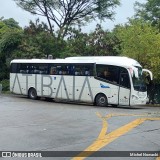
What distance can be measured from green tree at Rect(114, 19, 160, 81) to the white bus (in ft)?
12.4

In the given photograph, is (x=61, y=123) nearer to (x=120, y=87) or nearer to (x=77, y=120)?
(x=77, y=120)

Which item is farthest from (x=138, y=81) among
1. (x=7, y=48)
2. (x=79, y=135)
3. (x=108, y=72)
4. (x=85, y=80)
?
(x=7, y=48)

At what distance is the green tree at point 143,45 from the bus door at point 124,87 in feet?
19.5

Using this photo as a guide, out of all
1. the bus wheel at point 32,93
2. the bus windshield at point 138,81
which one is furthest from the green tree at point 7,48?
the bus windshield at point 138,81

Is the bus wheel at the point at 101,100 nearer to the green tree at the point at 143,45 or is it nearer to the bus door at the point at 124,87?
the bus door at the point at 124,87

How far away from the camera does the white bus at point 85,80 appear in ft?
87.1

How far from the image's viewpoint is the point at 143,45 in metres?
32.8

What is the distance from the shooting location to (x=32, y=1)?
164 ft

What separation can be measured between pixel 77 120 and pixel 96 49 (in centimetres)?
2721

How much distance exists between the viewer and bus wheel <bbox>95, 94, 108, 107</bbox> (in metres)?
27.4

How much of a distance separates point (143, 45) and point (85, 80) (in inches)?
280

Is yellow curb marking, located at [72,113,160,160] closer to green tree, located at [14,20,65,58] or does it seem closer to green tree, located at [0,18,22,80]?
green tree, located at [14,20,65,58]

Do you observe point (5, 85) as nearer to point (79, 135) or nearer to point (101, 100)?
point (101, 100)

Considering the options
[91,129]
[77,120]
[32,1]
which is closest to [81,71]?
[77,120]
